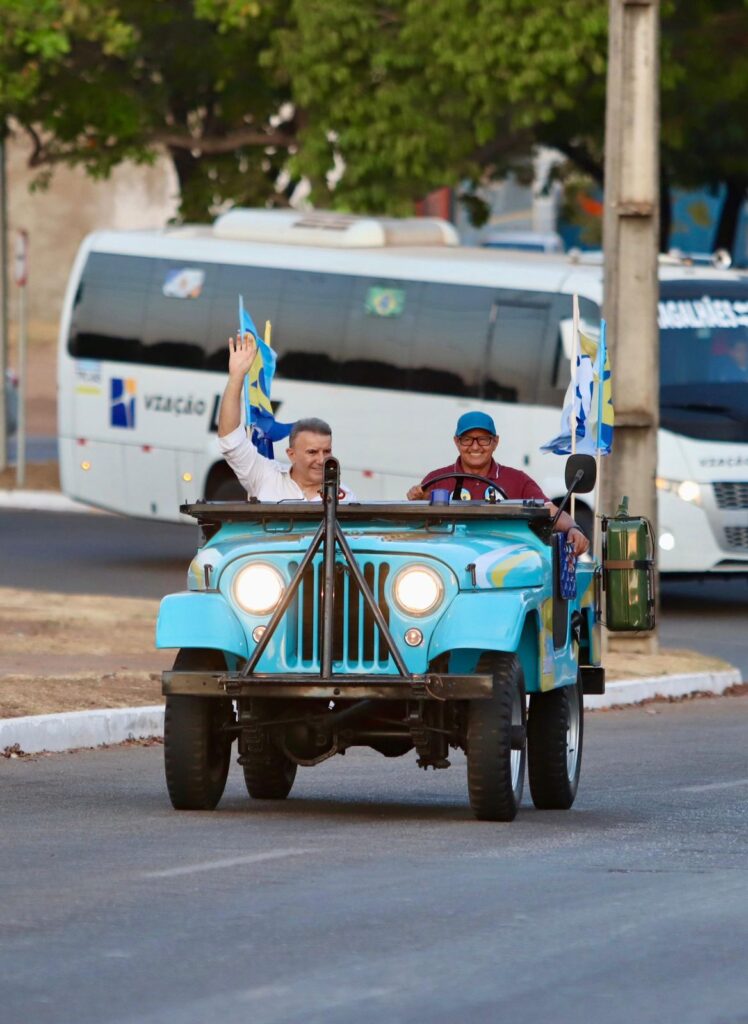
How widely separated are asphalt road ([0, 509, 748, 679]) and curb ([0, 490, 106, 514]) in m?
0.70

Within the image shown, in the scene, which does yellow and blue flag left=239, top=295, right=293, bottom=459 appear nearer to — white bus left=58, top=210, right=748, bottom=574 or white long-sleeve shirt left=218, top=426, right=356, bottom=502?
white long-sleeve shirt left=218, top=426, right=356, bottom=502

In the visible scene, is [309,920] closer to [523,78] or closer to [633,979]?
[633,979]

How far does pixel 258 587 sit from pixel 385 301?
15.4 meters

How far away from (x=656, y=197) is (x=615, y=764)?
21.9 feet

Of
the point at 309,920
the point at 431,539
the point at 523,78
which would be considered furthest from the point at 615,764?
the point at 523,78

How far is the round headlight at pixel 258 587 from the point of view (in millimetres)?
10234

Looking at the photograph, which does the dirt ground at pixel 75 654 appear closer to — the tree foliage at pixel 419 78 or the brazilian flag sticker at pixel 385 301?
the brazilian flag sticker at pixel 385 301

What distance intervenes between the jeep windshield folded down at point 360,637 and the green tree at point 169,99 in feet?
69.3

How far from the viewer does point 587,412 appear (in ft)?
43.7

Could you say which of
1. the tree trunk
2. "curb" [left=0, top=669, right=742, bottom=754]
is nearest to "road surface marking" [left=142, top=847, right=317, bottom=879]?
"curb" [left=0, top=669, right=742, bottom=754]

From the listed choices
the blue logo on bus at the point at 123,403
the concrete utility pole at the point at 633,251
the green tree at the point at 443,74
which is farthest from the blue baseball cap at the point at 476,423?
the green tree at the point at 443,74

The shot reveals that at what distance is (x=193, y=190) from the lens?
3362 cm

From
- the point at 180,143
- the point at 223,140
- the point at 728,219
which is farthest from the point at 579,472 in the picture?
the point at 728,219

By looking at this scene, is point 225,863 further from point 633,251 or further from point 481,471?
point 633,251
